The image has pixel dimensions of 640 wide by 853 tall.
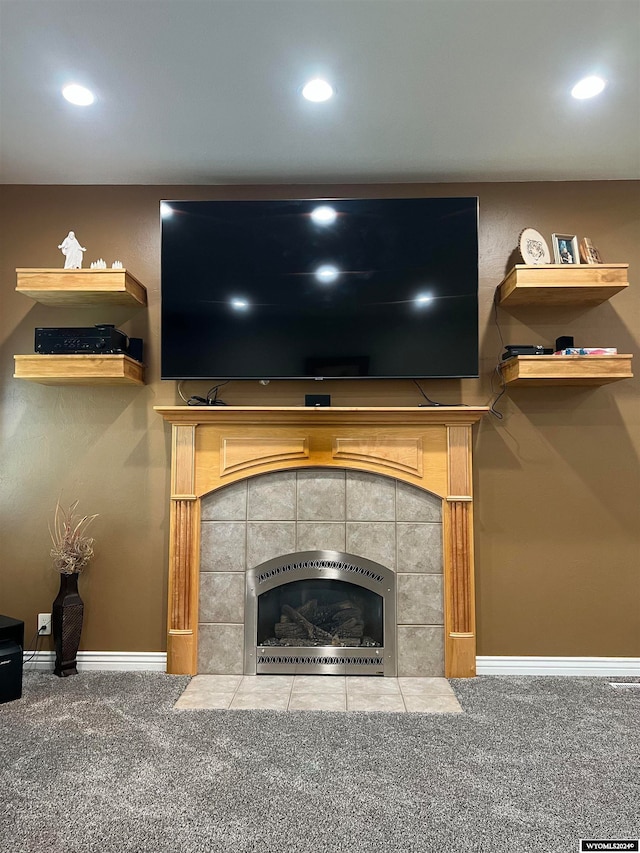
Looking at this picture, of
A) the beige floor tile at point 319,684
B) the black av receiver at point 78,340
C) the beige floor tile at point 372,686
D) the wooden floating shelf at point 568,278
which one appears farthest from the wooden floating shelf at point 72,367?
the wooden floating shelf at point 568,278

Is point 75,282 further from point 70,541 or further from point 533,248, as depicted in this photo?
point 533,248

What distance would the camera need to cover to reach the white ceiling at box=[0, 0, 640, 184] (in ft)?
6.29

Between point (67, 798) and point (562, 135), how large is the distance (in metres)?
3.31

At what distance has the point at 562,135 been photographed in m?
2.62

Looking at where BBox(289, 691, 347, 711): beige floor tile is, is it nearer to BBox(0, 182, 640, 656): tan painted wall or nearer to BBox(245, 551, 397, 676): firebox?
BBox(245, 551, 397, 676): firebox

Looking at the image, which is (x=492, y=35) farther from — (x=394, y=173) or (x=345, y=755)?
(x=345, y=755)

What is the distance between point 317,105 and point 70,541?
2.38 meters

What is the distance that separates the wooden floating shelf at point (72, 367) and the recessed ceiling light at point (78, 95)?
110cm

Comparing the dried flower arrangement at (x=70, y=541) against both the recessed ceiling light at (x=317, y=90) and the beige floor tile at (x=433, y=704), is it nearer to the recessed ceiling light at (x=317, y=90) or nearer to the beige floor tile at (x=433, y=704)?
the beige floor tile at (x=433, y=704)

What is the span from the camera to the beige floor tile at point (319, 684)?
8.75 feet

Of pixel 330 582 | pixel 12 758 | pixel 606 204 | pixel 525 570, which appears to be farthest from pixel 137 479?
pixel 606 204

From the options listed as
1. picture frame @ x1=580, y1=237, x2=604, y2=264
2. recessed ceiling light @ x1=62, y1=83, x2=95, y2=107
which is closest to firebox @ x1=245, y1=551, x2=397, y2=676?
picture frame @ x1=580, y1=237, x2=604, y2=264

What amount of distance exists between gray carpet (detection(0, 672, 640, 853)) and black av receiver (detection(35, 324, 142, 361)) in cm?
164

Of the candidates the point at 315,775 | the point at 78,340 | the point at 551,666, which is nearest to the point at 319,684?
the point at 315,775
